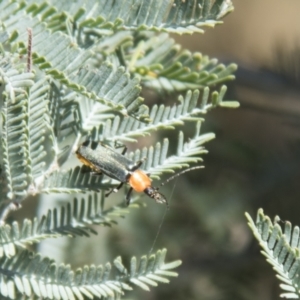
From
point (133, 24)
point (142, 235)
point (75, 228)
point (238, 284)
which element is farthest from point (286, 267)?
point (142, 235)

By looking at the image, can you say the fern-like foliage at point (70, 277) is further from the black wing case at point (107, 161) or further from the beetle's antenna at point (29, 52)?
the beetle's antenna at point (29, 52)

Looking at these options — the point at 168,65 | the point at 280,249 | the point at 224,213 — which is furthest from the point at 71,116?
the point at 224,213

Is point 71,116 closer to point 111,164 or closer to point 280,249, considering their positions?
point 111,164

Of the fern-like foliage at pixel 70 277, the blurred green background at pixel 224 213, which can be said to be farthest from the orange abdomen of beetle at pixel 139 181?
the blurred green background at pixel 224 213

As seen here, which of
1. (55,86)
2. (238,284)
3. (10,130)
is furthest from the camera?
(238,284)

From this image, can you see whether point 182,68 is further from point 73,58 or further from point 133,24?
point 73,58

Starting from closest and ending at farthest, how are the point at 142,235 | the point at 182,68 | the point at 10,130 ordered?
the point at 10,130 → the point at 182,68 → the point at 142,235
